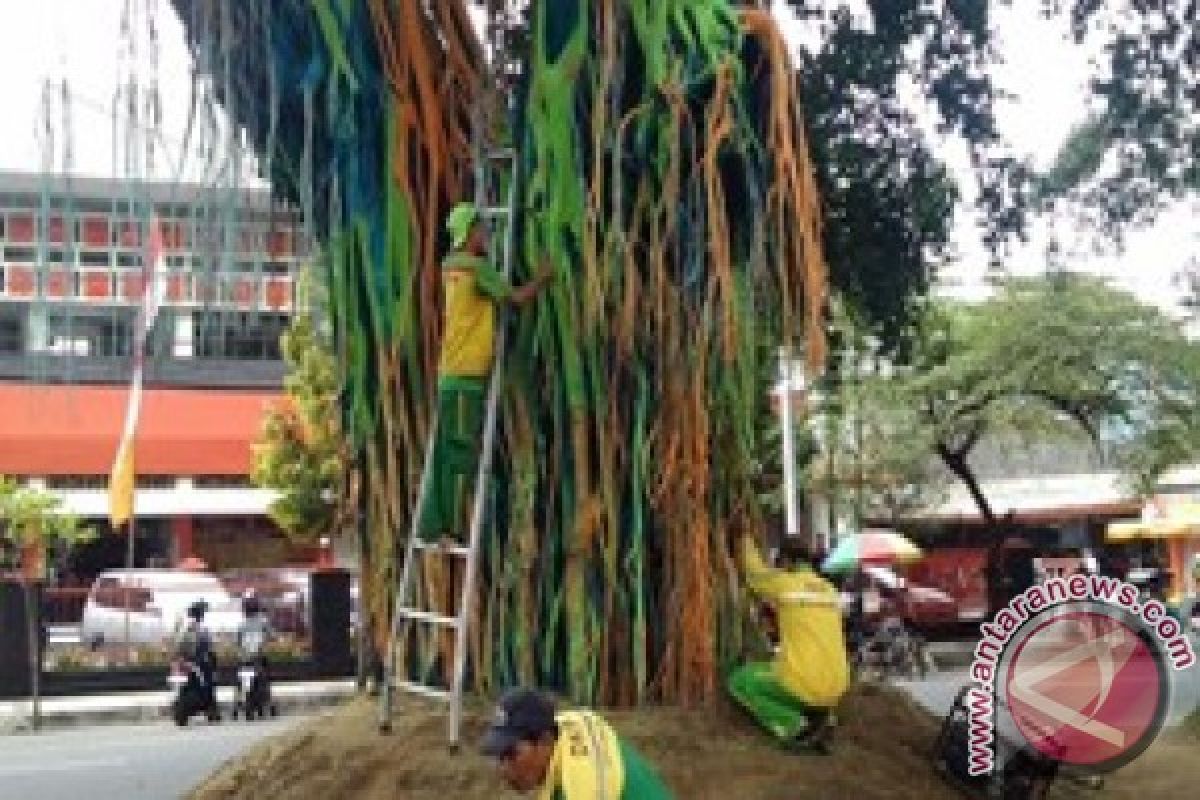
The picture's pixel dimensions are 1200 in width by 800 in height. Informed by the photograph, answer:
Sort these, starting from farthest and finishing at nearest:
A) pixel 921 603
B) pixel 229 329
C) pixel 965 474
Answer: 1. pixel 965 474
2. pixel 921 603
3. pixel 229 329

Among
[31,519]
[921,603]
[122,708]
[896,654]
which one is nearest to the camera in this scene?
[122,708]

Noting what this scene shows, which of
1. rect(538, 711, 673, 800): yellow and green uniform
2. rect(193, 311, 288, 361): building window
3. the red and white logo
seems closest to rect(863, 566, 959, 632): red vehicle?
the red and white logo

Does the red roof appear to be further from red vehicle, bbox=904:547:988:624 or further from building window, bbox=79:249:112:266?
building window, bbox=79:249:112:266

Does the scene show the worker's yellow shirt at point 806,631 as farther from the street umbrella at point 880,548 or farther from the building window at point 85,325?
the street umbrella at point 880,548

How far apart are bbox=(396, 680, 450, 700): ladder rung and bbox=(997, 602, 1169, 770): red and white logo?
274 centimetres

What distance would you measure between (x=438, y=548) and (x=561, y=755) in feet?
10.7

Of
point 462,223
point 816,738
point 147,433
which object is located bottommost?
point 816,738

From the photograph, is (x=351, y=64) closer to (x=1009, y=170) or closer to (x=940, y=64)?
(x=940, y=64)

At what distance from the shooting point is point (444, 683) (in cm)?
704

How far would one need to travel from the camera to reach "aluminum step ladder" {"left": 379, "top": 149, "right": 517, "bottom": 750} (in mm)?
6434

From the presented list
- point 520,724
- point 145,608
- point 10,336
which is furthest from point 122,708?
point 520,724

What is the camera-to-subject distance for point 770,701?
6.77 metres

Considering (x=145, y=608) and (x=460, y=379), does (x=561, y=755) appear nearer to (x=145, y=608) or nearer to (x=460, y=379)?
(x=460, y=379)

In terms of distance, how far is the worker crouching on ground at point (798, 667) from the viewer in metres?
6.73
